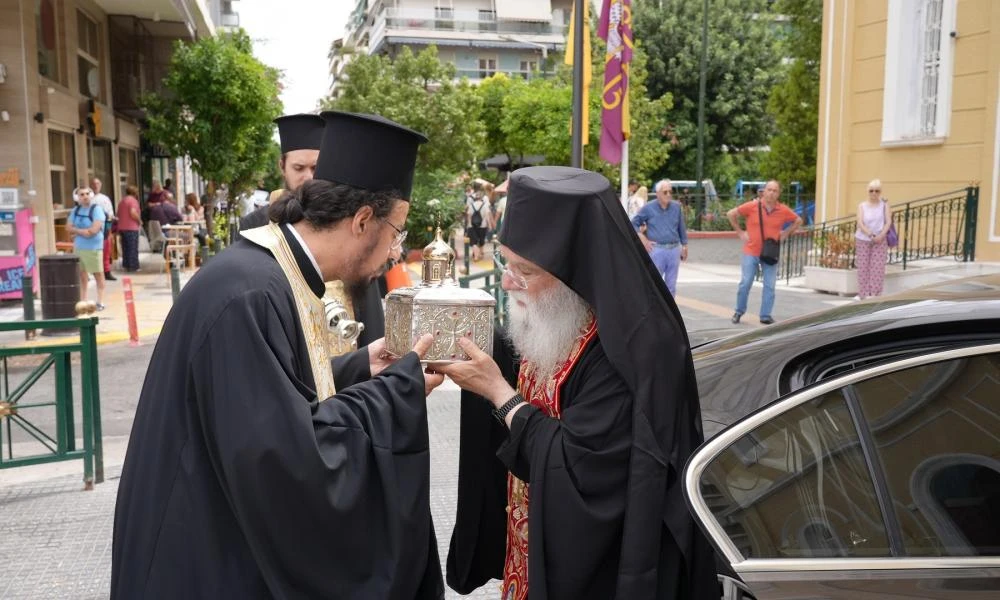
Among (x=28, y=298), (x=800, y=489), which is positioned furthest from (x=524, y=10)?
(x=800, y=489)

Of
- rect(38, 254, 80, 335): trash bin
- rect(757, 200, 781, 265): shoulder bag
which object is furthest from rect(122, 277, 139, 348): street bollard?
rect(757, 200, 781, 265): shoulder bag

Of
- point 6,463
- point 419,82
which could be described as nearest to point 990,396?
point 6,463

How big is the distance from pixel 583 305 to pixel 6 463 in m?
4.86

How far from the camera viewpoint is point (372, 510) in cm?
214

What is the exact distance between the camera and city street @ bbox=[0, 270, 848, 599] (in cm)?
459

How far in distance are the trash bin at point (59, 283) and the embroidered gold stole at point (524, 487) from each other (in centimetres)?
1063

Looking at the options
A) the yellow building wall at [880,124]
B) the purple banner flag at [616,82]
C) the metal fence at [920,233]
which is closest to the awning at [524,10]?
the yellow building wall at [880,124]

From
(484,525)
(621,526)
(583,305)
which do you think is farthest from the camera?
(484,525)

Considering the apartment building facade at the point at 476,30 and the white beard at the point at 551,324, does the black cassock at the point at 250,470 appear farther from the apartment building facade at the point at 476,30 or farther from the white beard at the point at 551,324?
the apartment building facade at the point at 476,30

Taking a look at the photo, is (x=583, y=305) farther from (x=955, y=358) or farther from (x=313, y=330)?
(x=955, y=358)

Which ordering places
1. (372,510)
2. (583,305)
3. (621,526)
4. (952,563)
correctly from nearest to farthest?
1. (952,563)
2. (372,510)
3. (621,526)
4. (583,305)

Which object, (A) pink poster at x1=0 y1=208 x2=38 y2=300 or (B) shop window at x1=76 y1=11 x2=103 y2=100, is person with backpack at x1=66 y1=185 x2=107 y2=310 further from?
(B) shop window at x1=76 y1=11 x2=103 y2=100

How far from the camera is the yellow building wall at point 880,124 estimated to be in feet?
45.4

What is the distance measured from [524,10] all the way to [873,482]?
77.6 metres
